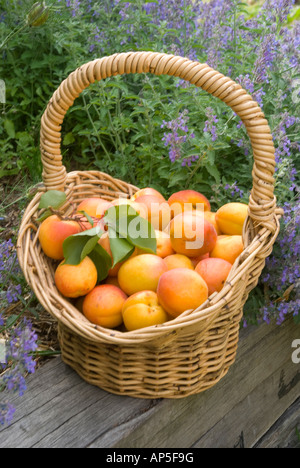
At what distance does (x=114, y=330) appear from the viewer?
1297mm

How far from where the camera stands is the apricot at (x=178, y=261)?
4.80ft

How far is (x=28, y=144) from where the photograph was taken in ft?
8.19

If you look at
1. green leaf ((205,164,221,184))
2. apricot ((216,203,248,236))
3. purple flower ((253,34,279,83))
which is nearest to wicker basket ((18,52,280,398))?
apricot ((216,203,248,236))

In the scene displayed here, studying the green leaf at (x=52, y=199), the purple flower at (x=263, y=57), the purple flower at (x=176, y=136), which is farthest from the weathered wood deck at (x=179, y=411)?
the purple flower at (x=263, y=57)

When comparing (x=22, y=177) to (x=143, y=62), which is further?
(x=22, y=177)

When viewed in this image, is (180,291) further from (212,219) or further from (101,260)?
(212,219)

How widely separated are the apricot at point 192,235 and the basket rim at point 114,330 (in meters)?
0.10

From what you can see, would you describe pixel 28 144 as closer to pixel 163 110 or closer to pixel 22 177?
pixel 22 177

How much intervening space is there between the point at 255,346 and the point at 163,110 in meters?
0.90

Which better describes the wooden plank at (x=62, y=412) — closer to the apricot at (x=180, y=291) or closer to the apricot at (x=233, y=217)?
the apricot at (x=180, y=291)

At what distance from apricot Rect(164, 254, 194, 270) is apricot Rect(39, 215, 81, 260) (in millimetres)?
255

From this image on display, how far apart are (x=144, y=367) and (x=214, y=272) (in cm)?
29

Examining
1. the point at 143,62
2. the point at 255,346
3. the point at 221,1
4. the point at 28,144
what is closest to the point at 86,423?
the point at 255,346

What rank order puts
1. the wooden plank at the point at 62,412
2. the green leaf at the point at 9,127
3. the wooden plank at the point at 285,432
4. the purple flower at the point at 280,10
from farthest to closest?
the green leaf at the point at 9,127 < the purple flower at the point at 280,10 < the wooden plank at the point at 285,432 < the wooden plank at the point at 62,412
